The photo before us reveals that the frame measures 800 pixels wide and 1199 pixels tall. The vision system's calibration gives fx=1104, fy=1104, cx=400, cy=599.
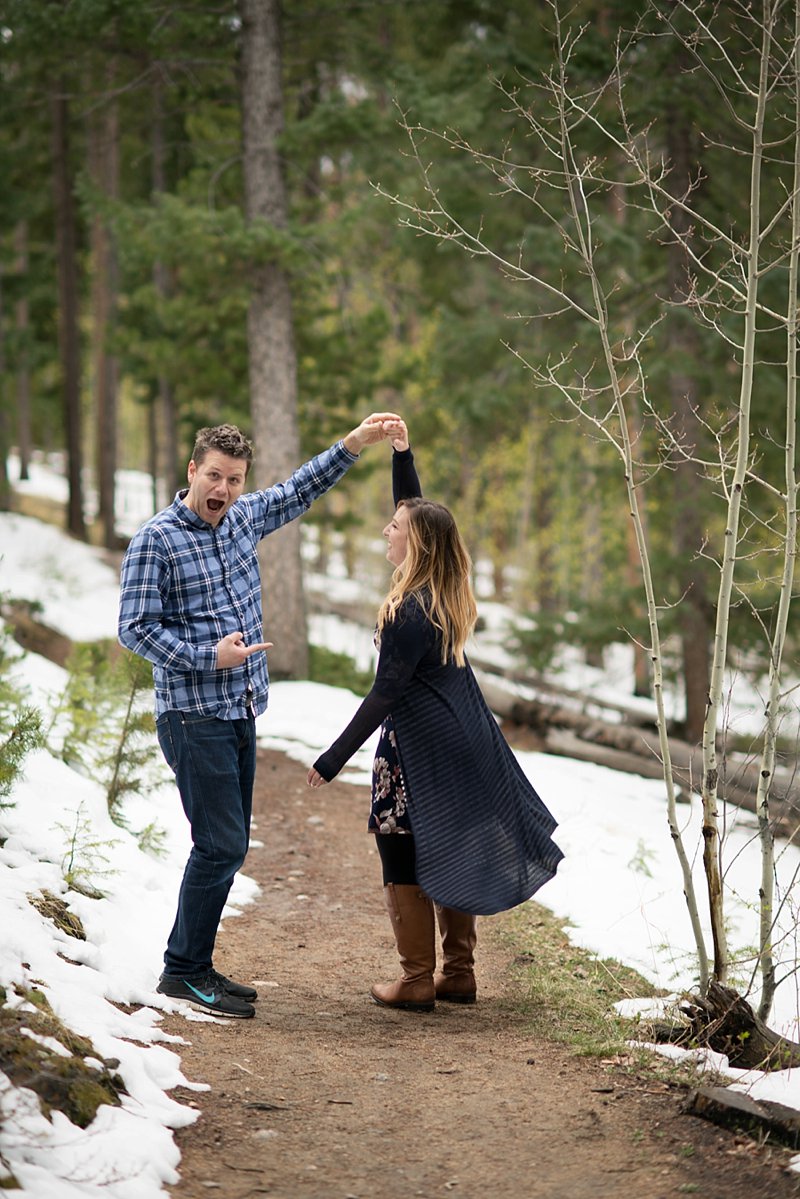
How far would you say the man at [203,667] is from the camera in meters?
4.11

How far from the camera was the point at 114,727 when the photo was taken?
708cm

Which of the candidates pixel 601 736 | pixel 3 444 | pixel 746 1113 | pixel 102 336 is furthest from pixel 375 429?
pixel 3 444

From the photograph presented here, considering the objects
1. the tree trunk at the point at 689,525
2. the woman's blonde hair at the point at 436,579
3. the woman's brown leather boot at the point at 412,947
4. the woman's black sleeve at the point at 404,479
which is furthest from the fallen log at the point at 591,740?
the woman's blonde hair at the point at 436,579

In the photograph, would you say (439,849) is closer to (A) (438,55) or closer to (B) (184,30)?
(B) (184,30)

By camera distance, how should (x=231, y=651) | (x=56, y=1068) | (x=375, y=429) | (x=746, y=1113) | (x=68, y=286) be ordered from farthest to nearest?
(x=68, y=286) → (x=375, y=429) → (x=231, y=651) → (x=746, y=1113) → (x=56, y=1068)

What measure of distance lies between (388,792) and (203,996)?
106cm

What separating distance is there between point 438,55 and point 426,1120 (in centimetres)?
1722

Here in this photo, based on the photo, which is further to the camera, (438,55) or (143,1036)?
(438,55)

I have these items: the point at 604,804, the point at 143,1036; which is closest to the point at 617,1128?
the point at 143,1036

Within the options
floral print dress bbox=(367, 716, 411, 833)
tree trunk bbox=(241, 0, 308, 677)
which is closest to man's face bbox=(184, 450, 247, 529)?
floral print dress bbox=(367, 716, 411, 833)

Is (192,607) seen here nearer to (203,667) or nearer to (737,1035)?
(203,667)

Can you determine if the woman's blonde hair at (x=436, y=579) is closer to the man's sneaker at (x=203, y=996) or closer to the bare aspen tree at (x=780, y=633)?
the bare aspen tree at (x=780, y=633)

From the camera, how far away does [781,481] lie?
47.9 feet

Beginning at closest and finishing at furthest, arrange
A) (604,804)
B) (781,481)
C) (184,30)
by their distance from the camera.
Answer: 1. (604,804)
2. (184,30)
3. (781,481)
